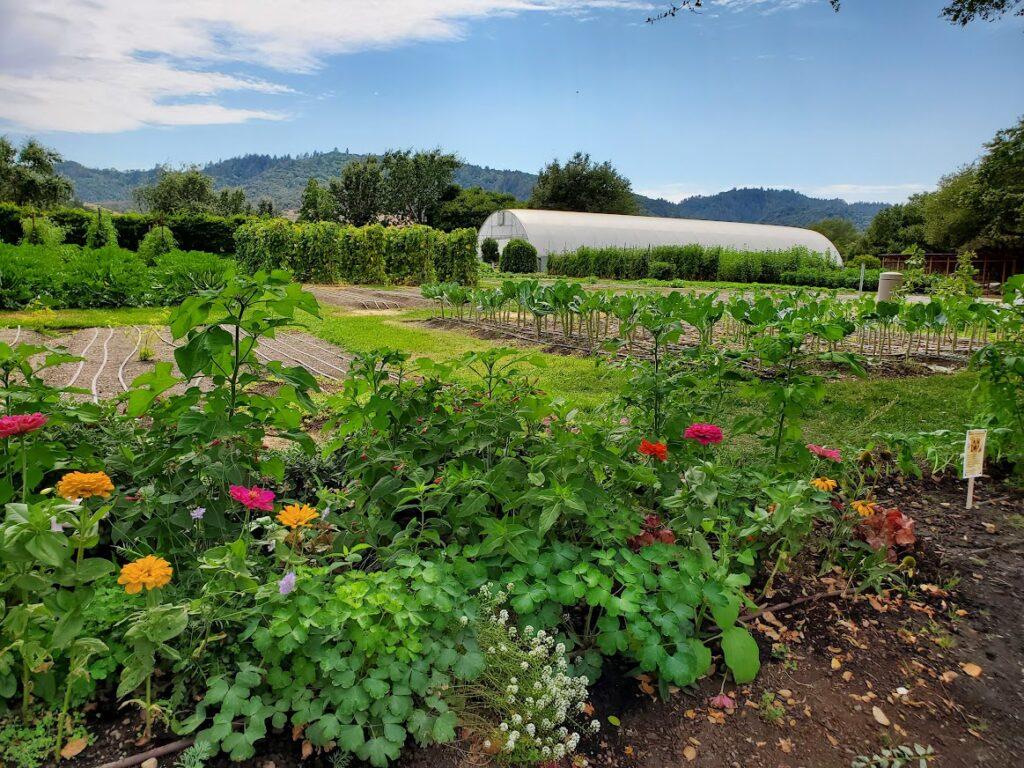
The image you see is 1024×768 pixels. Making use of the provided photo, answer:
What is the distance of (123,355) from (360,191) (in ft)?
151

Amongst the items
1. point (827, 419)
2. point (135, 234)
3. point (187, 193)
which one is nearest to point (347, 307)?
point (827, 419)

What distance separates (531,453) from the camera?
7.84 feet

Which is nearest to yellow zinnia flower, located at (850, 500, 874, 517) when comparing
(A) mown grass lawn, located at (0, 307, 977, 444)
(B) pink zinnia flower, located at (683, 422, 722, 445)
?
(A) mown grass lawn, located at (0, 307, 977, 444)

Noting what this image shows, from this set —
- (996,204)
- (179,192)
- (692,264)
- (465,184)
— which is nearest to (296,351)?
A: (692,264)

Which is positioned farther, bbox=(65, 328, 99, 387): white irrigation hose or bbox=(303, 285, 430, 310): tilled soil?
bbox=(303, 285, 430, 310): tilled soil

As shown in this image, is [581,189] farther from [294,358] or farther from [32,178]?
[294,358]

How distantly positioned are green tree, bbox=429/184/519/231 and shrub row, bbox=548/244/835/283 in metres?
20.2

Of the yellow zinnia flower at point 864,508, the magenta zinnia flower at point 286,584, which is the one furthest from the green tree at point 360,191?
the magenta zinnia flower at point 286,584

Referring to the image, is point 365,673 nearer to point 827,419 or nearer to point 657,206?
point 827,419

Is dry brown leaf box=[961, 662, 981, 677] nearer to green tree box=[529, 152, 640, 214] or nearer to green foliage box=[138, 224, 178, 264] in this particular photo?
green foliage box=[138, 224, 178, 264]

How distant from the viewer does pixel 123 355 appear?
7.07 meters

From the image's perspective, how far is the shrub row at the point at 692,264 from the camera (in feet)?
83.3

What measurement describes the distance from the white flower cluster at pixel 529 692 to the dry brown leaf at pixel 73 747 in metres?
0.94

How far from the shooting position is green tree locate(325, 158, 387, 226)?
49.8 metres
